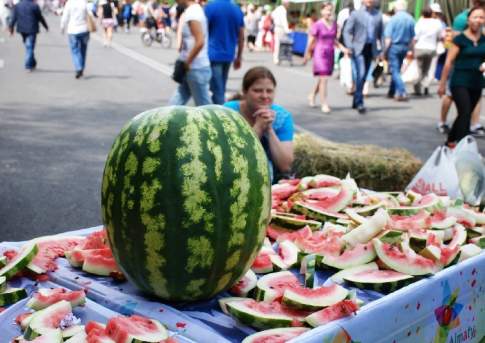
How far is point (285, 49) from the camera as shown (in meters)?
23.8

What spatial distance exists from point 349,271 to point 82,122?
849 cm

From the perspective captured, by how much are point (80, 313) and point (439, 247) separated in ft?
5.20

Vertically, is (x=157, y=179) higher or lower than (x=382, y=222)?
higher

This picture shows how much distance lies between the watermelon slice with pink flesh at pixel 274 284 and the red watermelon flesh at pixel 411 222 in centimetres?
71

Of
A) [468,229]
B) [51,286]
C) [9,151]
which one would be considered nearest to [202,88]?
[9,151]

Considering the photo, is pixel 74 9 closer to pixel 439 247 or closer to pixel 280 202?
pixel 280 202

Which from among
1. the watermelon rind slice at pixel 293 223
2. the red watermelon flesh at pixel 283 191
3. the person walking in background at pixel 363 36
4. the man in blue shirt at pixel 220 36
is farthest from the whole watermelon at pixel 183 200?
the person walking in background at pixel 363 36

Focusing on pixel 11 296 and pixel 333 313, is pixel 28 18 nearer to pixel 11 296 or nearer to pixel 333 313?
pixel 11 296

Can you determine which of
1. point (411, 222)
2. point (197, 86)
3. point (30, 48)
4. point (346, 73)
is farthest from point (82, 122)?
Result: point (411, 222)

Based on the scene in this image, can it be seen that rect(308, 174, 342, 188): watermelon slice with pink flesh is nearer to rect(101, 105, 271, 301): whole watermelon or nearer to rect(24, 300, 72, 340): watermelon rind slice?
rect(101, 105, 271, 301): whole watermelon

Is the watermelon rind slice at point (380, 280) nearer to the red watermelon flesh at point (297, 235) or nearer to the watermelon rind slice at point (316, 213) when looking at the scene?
the red watermelon flesh at point (297, 235)

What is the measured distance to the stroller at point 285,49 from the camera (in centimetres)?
2347

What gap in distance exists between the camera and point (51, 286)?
8.79ft

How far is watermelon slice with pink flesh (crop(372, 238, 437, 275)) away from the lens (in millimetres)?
2779
